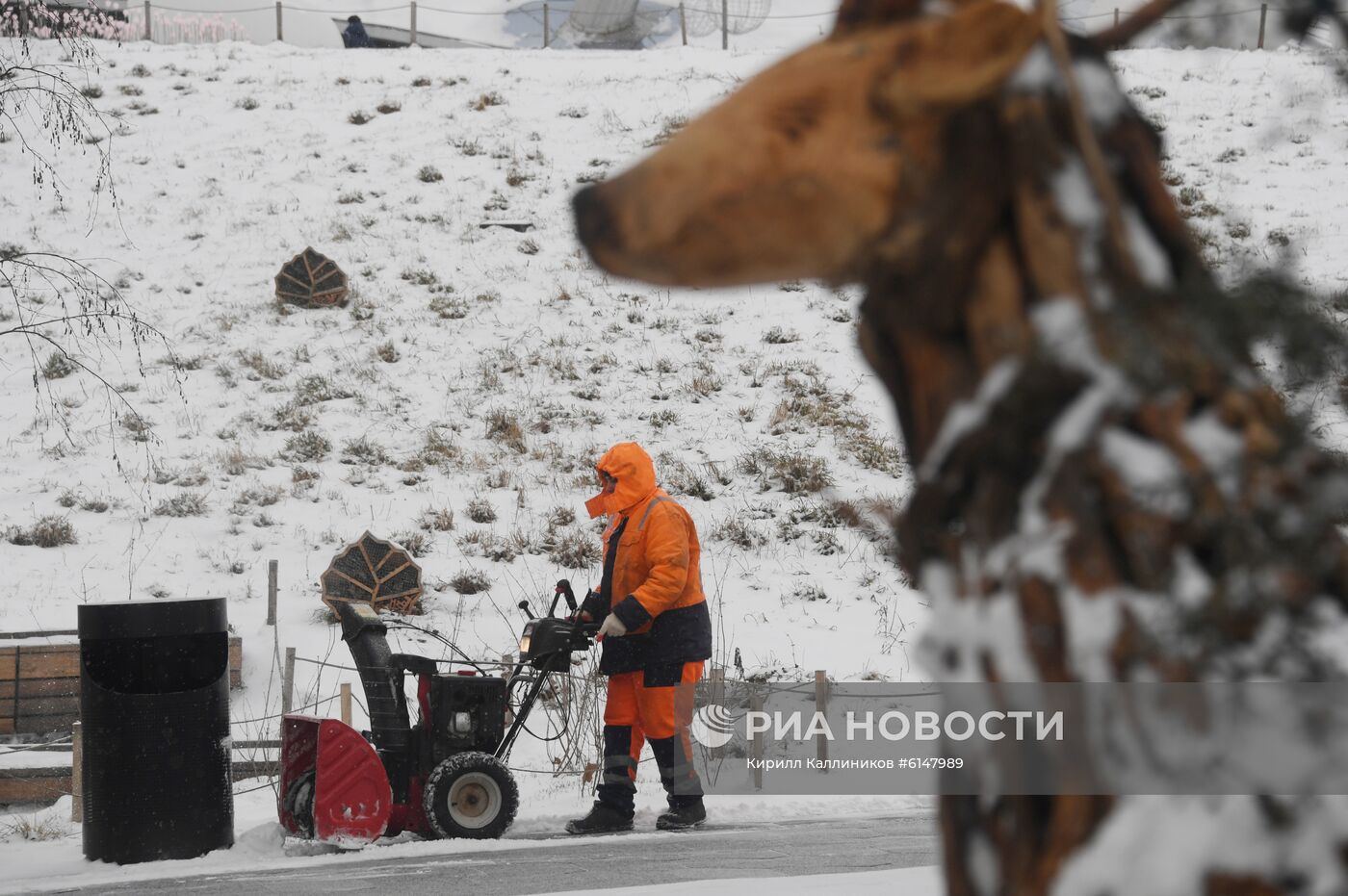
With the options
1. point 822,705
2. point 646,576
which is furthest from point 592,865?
point 822,705

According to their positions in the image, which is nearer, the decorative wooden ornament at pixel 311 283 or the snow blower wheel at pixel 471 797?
the snow blower wheel at pixel 471 797

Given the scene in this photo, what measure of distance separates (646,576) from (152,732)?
2.76 metres

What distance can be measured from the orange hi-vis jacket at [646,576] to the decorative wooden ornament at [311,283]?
Result: 1358cm

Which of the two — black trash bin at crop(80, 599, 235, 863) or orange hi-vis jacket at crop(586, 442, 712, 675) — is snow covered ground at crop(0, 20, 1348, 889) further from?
orange hi-vis jacket at crop(586, 442, 712, 675)

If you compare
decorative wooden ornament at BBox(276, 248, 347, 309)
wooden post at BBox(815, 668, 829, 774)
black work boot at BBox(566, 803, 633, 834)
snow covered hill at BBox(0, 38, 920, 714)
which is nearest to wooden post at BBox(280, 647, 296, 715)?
snow covered hill at BBox(0, 38, 920, 714)

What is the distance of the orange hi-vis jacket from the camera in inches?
289

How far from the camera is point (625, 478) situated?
7609 mm

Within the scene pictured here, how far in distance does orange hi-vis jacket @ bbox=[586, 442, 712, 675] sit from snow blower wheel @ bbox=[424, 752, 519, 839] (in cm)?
Answer: 85

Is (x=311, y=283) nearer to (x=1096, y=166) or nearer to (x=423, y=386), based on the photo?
(x=423, y=386)

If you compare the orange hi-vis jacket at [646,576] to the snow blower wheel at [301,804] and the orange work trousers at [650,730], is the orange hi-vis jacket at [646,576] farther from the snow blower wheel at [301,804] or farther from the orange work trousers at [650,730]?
the snow blower wheel at [301,804]

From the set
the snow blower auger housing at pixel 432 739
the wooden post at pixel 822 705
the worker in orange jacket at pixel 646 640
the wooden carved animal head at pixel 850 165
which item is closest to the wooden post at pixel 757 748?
the wooden post at pixel 822 705

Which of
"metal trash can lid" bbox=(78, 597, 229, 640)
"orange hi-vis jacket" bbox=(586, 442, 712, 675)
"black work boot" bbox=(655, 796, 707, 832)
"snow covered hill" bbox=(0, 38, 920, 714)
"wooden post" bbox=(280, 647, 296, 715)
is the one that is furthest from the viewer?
"snow covered hill" bbox=(0, 38, 920, 714)

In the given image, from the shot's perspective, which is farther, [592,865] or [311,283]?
[311,283]

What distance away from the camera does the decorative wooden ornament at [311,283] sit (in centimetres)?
2014
